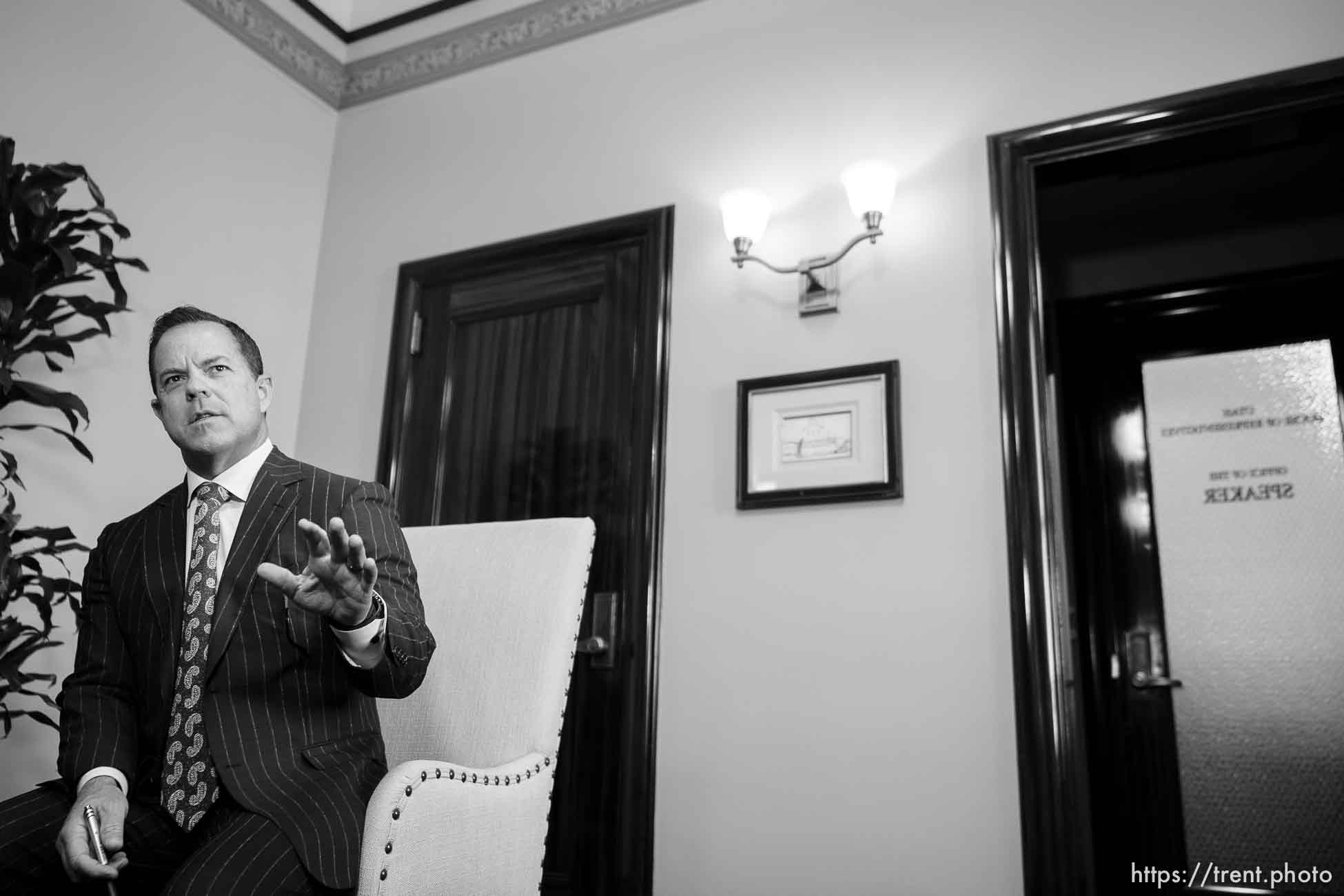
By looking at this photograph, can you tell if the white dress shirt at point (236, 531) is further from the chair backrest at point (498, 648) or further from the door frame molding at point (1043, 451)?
the door frame molding at point (1043, 451)

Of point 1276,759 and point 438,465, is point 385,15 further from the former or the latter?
point 1276,759

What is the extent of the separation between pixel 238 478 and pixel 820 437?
1.48 metres

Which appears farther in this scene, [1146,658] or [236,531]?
[1146,658]

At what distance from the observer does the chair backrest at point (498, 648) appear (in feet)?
5.81

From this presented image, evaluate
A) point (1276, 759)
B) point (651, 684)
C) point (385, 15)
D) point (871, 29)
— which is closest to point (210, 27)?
point (385, 15)

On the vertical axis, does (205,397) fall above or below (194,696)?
above

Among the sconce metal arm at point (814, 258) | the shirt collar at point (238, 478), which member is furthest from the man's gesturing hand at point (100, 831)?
the sconce metal arm at point (814, 258)

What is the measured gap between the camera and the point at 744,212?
275cm

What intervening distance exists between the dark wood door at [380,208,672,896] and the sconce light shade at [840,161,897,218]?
0.63m

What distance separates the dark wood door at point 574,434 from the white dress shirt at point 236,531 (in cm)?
126

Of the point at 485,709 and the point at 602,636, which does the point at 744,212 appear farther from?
the point at 485,709

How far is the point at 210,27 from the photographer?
11.2ft

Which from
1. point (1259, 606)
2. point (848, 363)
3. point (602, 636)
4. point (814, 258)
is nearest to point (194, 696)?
point (602, 636)

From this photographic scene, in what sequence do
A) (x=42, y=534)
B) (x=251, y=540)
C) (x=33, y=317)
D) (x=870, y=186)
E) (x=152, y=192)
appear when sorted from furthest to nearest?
(x=152, y=192) < (x=870, y=186) < (x=33, y=317) < (x=42, y=534) < (x=251, y=540)
